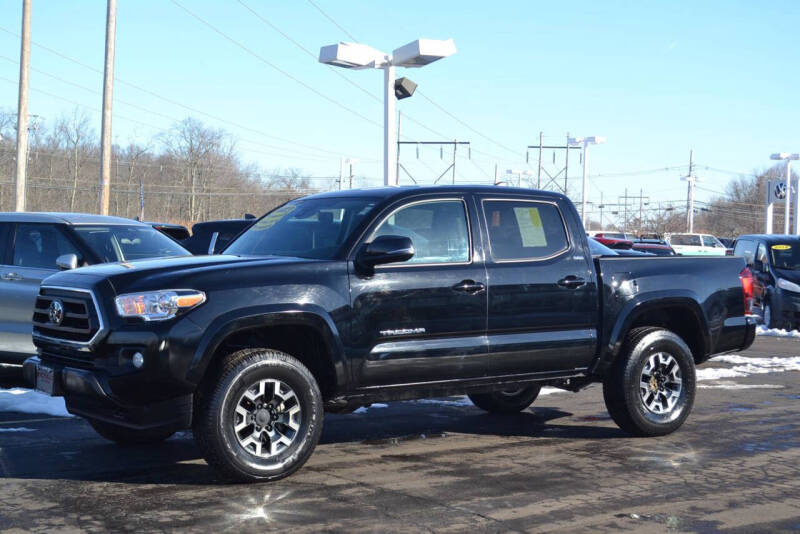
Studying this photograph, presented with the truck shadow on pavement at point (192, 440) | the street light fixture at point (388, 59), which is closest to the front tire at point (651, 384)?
the truck shadow on pavement at point (192, 440)

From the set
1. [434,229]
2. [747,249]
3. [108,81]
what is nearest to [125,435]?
[434,229]

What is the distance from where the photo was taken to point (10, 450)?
6.73m

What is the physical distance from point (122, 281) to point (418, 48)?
15.5 meters

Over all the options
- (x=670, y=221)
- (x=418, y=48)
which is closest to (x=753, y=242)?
(x=418, y=48)

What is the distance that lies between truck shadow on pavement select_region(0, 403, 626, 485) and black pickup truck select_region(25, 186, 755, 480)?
0.28 meters

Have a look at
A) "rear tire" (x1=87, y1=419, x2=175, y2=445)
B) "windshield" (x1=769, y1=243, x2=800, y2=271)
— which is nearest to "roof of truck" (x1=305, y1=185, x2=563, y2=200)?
"rear tire" (x1=87, y1=419, x2=175, y2=445)

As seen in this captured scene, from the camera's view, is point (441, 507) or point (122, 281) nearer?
point (441, 507)

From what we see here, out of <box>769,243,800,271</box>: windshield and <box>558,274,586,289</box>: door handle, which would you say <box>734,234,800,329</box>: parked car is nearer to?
<box>769,243,800,271</box>: windshield

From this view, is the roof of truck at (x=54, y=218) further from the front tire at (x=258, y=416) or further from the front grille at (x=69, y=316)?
the front tire at (x=258, y=416)

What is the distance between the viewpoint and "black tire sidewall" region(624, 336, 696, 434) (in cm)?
745

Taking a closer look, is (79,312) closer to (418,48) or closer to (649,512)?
(649,512)

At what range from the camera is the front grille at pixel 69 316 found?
19.0 ft

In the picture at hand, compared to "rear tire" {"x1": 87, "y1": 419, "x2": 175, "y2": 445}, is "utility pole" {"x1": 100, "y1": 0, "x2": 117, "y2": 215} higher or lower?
higher

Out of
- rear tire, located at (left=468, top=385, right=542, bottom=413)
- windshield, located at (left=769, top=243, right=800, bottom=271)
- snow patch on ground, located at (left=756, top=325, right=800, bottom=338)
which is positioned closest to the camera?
rear tire, located at (left=468, top=385, right=542, bottom=413)
